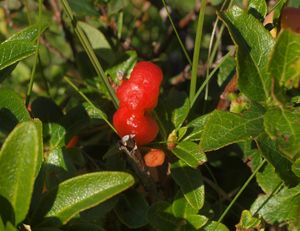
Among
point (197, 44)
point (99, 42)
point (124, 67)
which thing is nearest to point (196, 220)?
point (197, 44)

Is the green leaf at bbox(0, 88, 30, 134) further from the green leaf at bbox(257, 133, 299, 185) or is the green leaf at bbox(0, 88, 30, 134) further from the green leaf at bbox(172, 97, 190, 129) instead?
the green leaf at bbox(257, 133, 299, 185)

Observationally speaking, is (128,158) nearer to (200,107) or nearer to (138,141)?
(138,141)

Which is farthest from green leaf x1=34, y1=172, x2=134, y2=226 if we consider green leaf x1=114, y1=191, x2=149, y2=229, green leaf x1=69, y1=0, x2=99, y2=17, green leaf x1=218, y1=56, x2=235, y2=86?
green leaf x1=69, y1=0, x2=99, y2=17

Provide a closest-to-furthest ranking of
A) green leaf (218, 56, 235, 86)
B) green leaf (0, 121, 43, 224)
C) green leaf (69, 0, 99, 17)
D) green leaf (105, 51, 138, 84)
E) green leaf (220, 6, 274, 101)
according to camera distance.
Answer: green leaf (0, 121, 43, 224), green leaf (220, 6, 274, 101), green leaf (105, 51, 138, 84), green leaf (218, 56, 235, 86), green leaf (69, 0, 99, 17)

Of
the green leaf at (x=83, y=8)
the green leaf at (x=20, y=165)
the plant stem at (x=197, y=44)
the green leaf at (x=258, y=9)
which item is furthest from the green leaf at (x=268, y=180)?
the green leaf at (x=83, y=8)

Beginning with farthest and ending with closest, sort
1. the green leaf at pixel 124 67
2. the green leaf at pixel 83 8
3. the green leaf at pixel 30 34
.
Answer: the green leaf at pixel 83 8 → the green leaf at pixel 124 67 → the green leaf at pixel 30 34

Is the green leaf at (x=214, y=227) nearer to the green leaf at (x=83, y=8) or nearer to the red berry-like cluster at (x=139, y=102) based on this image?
the red berry-like cluster at (x=139, y=102)

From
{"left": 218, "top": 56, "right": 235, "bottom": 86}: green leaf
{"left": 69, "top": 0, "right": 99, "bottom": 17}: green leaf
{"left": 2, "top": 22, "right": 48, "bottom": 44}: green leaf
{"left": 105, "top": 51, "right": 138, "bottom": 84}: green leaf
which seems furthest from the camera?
{"left": 69, "top": 0, "right": 99, "bottom": 17}: green leaf
